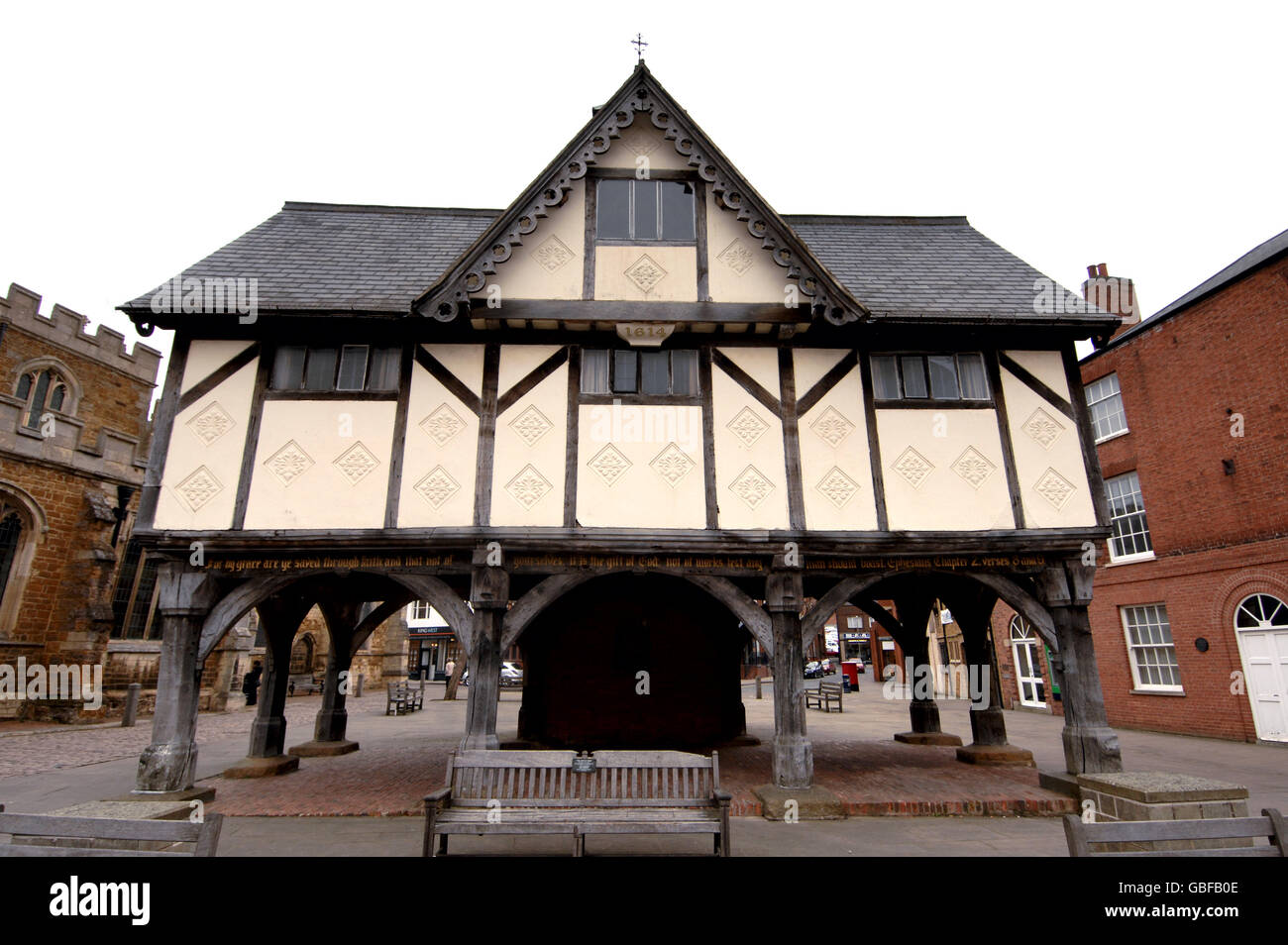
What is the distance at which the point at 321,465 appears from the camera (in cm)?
889

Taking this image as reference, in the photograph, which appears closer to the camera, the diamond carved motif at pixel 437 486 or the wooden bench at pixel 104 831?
the wooden bench at pixel 104 831

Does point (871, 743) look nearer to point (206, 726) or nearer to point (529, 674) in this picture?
point (529, 674)

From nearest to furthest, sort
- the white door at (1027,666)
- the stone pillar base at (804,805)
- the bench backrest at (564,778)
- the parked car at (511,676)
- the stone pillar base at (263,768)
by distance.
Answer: the bench backrest at (564,778) → the stone pillar base at (804,805) → the stone pillar base at (263,768) → the white door at (1027,666) → the parked car at (511,676)

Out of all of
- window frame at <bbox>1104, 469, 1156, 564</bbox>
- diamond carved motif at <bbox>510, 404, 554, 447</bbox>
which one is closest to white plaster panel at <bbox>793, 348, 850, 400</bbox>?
diamond carved motif at <bbox>510, 404, 554, 447</bbox>

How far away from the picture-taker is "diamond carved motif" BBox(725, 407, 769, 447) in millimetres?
9086

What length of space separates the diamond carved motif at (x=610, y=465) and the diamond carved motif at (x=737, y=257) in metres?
3.20

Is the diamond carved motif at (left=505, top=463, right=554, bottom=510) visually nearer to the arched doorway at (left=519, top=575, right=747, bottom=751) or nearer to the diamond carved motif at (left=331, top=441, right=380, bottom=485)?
the diamond carved motif at (left=331, top=441, right=380, bottom=485)

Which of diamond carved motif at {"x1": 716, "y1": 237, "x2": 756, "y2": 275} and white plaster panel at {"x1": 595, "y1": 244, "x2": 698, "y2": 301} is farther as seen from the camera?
diamond carved motif at {"x1": 716, "y1": 237, "x2": 756, "y2": 275}

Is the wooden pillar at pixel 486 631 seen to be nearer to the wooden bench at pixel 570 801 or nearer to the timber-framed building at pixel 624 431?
the timber-framed building at pixel 624 431

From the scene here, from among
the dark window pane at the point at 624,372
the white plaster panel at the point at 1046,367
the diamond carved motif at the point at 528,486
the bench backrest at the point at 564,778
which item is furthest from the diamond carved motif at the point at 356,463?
the white plaster panel at the point at 1046,367

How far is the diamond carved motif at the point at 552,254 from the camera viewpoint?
9.19m

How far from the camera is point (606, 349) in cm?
933

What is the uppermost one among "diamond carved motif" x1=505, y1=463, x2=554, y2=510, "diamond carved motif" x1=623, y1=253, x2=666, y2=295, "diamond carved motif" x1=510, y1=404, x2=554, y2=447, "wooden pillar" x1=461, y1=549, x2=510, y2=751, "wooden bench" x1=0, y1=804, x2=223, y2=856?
"diamond carved motif" x1=623, y1=253, x2=666, y2=295

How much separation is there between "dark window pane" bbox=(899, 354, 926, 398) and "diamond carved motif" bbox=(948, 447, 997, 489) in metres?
1.10
